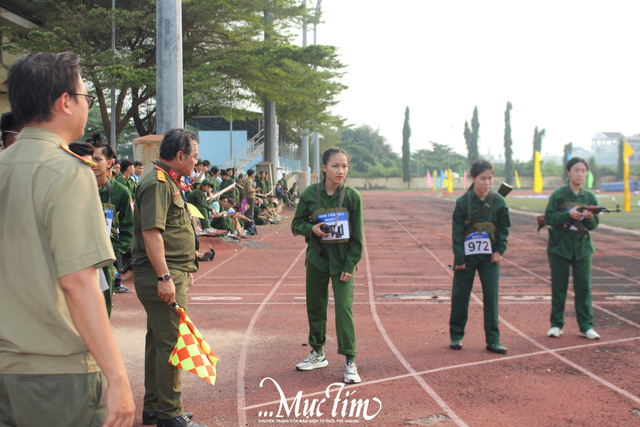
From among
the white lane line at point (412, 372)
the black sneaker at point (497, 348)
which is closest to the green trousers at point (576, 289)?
the black sneaker at point (497, 348)

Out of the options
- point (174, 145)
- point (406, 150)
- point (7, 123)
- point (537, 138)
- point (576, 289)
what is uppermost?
point (537, 138)

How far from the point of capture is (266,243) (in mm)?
16531

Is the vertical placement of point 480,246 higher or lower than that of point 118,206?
lower

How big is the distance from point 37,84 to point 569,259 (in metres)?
6.15

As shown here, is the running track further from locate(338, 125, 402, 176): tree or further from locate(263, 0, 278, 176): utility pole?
locate(338, 125, 402, 176): tree

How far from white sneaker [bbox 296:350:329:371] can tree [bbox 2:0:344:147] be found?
1380 centimetres

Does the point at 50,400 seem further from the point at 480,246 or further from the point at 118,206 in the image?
the point at 480,246

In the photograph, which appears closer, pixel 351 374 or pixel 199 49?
pixel 351 374

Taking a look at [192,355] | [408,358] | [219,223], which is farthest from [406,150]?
[192,355]

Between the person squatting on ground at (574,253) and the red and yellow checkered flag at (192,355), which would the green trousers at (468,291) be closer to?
the person squatting on ground at (574,253)

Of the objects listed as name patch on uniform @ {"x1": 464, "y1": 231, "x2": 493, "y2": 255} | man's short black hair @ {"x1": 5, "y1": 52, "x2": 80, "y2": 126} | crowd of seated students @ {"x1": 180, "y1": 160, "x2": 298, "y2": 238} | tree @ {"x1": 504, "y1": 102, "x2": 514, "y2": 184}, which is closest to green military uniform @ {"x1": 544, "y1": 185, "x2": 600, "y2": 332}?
name patch on uniform @ {"x1": 464, "y1": 231, "x2": 493, "y2": 255}

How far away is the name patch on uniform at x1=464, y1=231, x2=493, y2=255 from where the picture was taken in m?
6.26

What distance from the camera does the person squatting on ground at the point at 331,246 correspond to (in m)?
5.22

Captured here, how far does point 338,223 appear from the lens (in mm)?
5320
